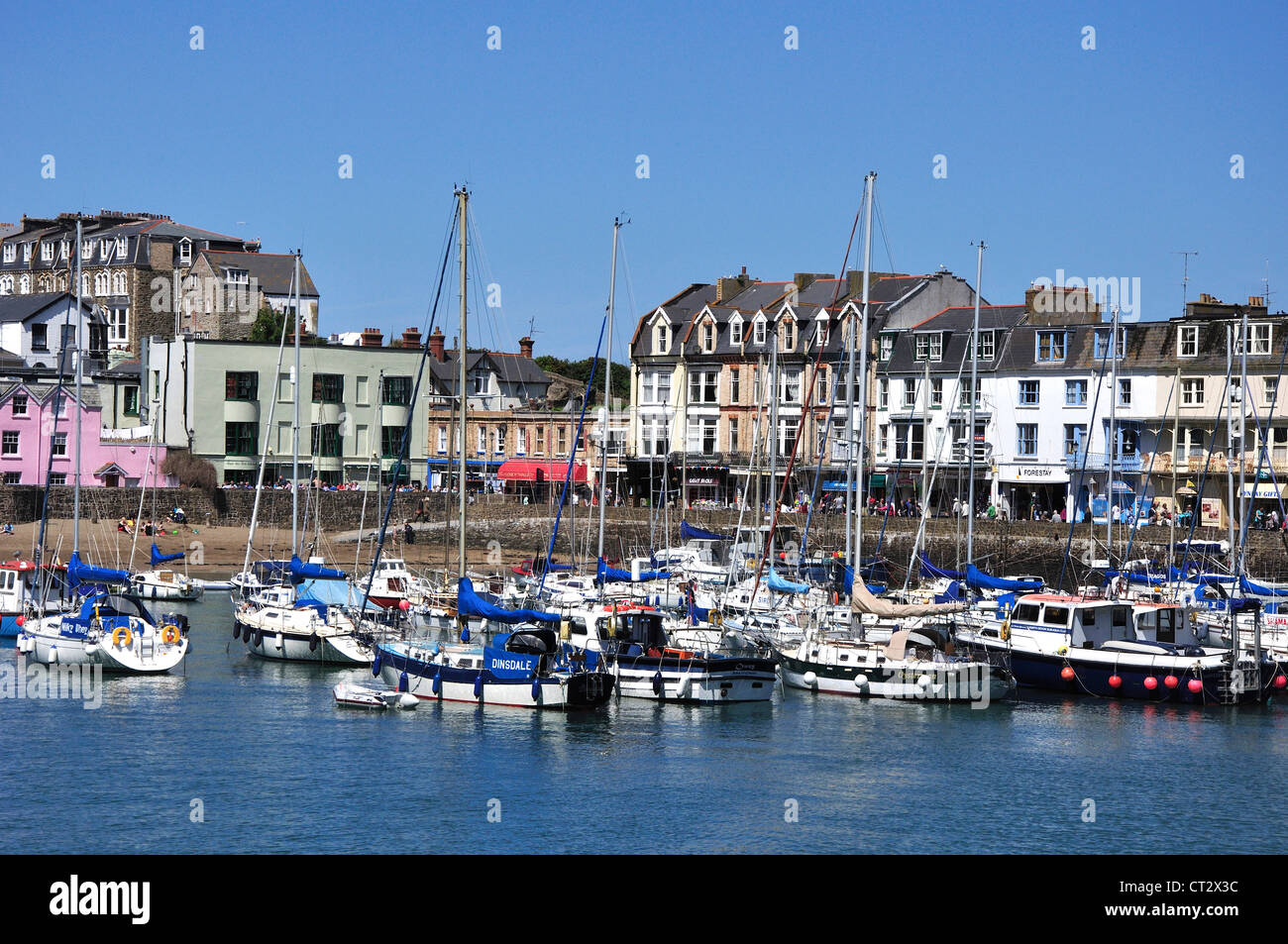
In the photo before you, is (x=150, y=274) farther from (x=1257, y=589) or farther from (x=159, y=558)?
(x=1257, y=589)

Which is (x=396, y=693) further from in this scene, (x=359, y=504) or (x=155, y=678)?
(x=359, y=504)

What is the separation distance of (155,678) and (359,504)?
134ft

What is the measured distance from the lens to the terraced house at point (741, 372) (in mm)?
82250

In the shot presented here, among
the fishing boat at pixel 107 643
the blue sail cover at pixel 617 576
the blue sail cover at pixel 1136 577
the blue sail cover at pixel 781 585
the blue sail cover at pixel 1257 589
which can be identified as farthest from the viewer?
the blue sail cover at pixel 781 585

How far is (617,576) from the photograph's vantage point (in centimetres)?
5619

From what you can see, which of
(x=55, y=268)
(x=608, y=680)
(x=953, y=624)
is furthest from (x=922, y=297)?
(x=55, y=268)

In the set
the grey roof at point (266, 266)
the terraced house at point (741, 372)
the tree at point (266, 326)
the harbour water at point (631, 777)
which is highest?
the grey roof at point (266, 266)

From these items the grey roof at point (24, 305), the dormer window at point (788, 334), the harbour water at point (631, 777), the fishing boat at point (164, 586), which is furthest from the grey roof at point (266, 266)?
the harbour water at point (631, 777)

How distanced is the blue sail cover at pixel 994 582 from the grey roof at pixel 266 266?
242 ft

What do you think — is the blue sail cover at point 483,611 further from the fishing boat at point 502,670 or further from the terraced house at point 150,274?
the terraced house at point 150,274

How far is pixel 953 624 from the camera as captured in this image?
138 feet

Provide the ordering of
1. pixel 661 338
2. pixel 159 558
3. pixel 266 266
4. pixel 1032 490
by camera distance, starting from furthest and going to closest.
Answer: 1. pixel 266 266
2. pixel 661 338
3. pixel 1032 490
4. pixel 159 558

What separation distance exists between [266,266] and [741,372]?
46.4 meters

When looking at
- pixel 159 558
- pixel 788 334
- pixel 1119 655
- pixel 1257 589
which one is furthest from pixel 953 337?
pixel 159 558
